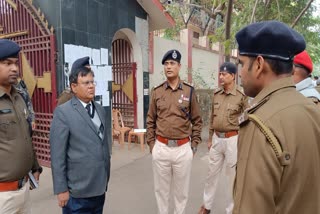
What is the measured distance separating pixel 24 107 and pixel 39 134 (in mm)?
3212

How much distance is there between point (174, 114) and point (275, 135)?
6.80 feet

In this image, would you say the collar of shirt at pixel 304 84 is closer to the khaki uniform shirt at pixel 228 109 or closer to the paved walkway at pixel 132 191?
the khaki uniform shirt at pixel 228 109

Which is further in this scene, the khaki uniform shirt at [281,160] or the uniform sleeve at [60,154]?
the uniform sleeve at [60,154]

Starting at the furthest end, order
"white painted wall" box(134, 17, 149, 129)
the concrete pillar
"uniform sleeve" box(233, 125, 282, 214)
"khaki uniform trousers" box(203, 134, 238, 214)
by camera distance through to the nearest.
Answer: the concrete pillar
"white painted wall" box(134, 17, 149, 129)
"khaki uniform trousers" box(203, 134, 238, 214)
"uniform sleeve" box(233, 125, 282, 214)

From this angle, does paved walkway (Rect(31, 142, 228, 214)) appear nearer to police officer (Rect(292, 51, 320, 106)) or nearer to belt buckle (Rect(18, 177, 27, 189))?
belt buckle (Rect(18, 177, 27, 189))

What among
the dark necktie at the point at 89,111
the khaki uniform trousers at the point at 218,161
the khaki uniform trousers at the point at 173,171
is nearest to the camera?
the dark necktie at the point at 89,111

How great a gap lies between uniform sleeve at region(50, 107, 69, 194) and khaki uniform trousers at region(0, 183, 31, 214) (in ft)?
0.78

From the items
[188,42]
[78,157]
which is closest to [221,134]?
[78,157]

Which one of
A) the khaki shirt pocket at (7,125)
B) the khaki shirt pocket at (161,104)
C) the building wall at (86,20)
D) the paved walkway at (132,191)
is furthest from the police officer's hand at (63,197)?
the building wall at (86,20)

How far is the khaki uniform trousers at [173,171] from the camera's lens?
301 cm

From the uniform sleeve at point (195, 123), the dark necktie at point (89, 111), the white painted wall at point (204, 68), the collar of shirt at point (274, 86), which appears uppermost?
the white painted wall at point (204, 68)

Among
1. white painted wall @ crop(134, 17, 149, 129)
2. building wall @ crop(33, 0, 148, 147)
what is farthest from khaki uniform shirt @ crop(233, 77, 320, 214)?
white painted wall @ crop(134, 17, 149, 129)

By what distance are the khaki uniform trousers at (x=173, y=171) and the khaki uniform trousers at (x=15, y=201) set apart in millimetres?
1314

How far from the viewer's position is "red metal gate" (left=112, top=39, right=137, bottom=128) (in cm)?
712
